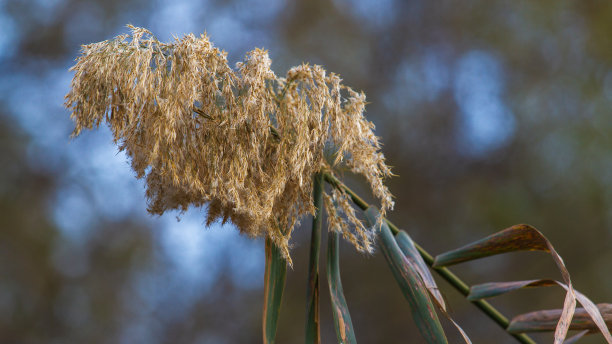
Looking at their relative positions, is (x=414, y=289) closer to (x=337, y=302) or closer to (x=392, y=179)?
(x=337, y=302)

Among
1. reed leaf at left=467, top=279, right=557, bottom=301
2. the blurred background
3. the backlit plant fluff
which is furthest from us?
the blurred background

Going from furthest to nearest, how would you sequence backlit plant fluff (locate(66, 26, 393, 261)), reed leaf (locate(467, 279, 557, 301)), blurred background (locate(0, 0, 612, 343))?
1. blurred background (locate(0, 0, 612, 343))
2. reed leaf (locate(467, 279, 557, 301))
3. backlit plant fluff (locate(66, 26, 393, 261))

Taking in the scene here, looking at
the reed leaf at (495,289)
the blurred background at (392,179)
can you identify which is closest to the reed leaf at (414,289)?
the reed leaf at (495,289)

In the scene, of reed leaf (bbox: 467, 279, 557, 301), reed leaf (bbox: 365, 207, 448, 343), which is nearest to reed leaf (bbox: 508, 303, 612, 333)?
reed leaf (bbox: 467, 279, 557, 301)

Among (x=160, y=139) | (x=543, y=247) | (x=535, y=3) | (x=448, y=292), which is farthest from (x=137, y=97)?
(x=535, y=3)

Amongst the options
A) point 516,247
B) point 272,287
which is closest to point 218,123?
point 272,287

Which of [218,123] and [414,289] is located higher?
[218,123]

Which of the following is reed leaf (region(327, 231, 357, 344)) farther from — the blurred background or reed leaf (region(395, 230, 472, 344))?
the blurred background
